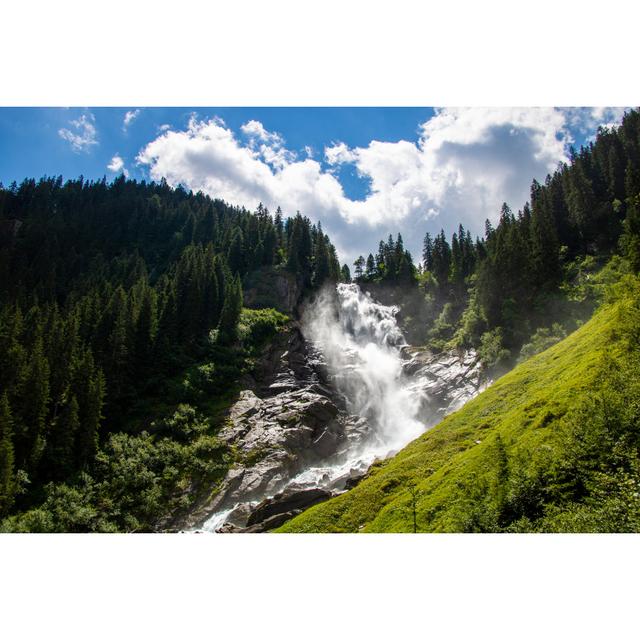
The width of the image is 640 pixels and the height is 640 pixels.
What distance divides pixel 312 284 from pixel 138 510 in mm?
65712

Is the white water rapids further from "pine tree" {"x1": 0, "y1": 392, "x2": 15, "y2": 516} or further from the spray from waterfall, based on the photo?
"pine tree" {"x1": 0, "y1": 392, "x2": 15, "y2": 516}

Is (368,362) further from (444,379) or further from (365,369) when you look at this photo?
(444,379)

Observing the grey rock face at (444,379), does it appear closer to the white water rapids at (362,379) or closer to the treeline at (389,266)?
the white water rapids at (362,379)

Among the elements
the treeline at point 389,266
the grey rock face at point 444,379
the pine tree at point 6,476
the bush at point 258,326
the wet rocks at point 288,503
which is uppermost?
the treeline at point 389,266

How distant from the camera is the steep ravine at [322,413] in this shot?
38.3 metres

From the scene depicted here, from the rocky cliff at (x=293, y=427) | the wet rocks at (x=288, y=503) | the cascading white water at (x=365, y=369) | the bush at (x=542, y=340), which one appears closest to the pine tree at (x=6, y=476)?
the rocky cliff at (x=293, y=427)

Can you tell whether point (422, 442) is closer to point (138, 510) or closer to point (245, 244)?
point (138, 510)

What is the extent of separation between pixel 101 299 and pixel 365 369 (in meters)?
42.9

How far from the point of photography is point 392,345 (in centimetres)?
7812

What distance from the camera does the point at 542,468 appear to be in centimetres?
1585

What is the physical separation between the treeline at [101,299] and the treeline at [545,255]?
103ft

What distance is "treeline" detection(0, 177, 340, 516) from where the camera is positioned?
39.6m

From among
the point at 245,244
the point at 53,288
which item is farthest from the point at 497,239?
the point at 53,288

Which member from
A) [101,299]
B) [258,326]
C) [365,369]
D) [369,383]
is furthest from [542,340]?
[101,299]
